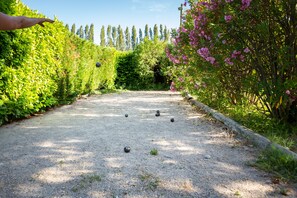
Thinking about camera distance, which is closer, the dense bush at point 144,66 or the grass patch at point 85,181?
the grass patch at point 85,181

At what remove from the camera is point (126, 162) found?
3633mm

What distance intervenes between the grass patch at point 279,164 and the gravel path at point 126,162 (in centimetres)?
16

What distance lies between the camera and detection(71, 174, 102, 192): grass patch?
9.13 ft

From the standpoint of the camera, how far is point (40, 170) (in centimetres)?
333

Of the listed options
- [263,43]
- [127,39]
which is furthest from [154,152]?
[127,39]

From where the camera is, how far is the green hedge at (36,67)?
19.5ft

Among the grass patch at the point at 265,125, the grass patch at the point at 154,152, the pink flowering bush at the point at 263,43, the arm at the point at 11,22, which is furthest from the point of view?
the pink flowering bush at the point at 263,43

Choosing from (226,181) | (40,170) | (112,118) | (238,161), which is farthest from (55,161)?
(112,118)

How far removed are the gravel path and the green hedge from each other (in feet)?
2.52

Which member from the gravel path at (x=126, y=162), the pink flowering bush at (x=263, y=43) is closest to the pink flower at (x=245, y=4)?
the pink flowering bush at (x=263, y=43)

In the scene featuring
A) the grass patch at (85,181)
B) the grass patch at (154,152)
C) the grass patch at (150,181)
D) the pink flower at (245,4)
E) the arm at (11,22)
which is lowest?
the grass patch at (150,181)

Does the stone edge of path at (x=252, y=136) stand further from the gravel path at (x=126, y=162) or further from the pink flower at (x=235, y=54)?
the pink flower at (x=235, y=54)

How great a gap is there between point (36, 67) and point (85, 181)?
5307mm

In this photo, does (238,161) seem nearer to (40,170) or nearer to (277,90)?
(277,90)
